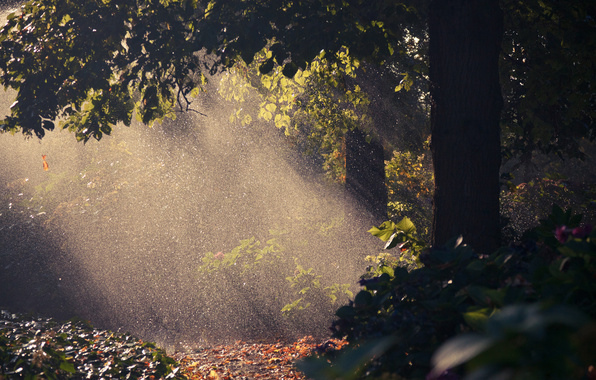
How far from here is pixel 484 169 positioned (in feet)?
12.1

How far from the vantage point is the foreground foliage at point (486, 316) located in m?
0.79

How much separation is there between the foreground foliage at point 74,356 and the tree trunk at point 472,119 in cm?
335

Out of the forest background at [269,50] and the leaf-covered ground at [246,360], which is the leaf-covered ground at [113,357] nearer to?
the leaf-covered ground at [246,360]

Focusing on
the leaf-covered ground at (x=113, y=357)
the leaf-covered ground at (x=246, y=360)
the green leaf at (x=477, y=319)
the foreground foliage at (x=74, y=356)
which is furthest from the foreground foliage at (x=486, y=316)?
the leaf-covered ground at (x=246, y=360)

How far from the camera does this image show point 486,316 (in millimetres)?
1386

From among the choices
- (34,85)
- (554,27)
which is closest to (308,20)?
(554,27)

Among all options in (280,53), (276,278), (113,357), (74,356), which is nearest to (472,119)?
(280,53)

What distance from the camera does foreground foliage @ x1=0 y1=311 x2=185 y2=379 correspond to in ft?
11.7

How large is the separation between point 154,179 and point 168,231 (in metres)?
3.51

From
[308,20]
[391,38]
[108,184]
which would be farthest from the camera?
[108,184]

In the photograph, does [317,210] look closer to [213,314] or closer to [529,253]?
[213,314]

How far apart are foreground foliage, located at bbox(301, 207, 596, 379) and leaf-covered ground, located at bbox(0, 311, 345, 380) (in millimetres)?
441

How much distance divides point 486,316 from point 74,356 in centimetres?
428

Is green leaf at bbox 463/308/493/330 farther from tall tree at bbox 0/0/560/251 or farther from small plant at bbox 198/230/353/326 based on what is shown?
small plant at bbox 198/230/353/326
